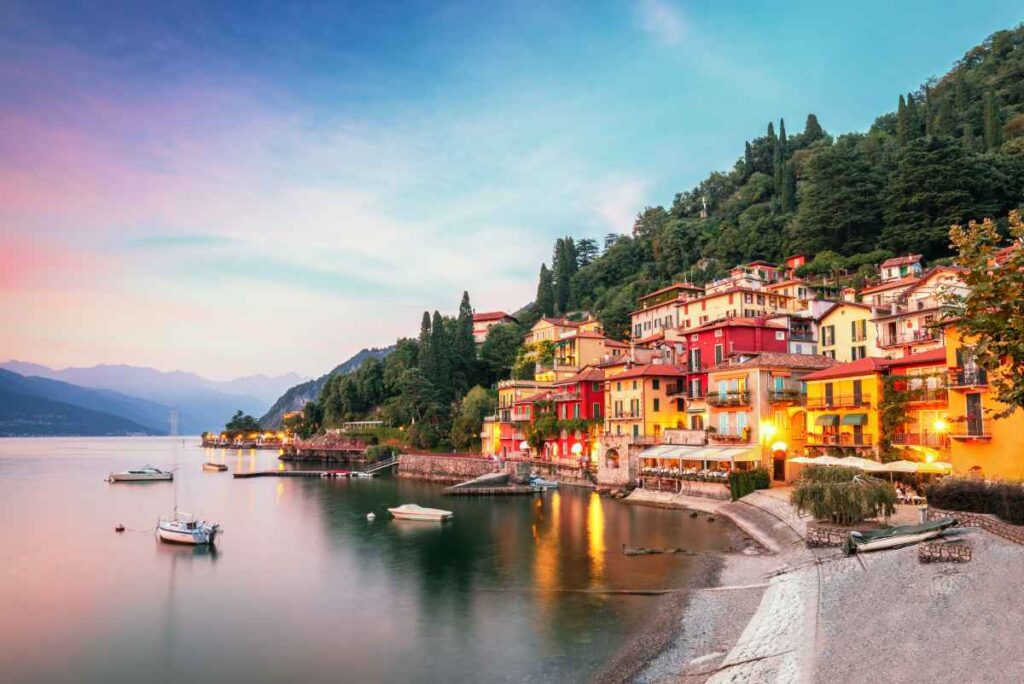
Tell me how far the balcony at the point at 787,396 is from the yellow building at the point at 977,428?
1376cm

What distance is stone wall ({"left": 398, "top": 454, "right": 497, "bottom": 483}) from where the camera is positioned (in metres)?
73.8

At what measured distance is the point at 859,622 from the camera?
52.9 ft

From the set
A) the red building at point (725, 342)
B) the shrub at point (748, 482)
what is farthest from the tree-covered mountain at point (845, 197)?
the shrub at point (748, 482)

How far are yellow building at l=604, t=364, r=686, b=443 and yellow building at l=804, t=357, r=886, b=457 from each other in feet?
45.5

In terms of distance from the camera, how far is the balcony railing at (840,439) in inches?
1487

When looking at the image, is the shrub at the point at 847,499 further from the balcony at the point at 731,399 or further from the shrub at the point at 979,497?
the balcony at the point at 731,399

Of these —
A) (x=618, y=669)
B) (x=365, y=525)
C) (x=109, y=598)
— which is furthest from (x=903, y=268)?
(x=109, y=598)

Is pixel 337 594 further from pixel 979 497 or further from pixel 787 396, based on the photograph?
pixel 787 396

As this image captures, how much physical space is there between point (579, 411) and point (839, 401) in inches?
1125

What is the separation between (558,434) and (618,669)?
49756 millimetres

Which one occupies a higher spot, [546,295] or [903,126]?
[903,126]

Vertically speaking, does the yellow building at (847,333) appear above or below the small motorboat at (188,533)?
above

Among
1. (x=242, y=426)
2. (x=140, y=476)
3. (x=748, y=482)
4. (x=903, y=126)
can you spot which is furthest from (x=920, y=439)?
(x=242, y=426)

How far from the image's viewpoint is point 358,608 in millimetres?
26531
